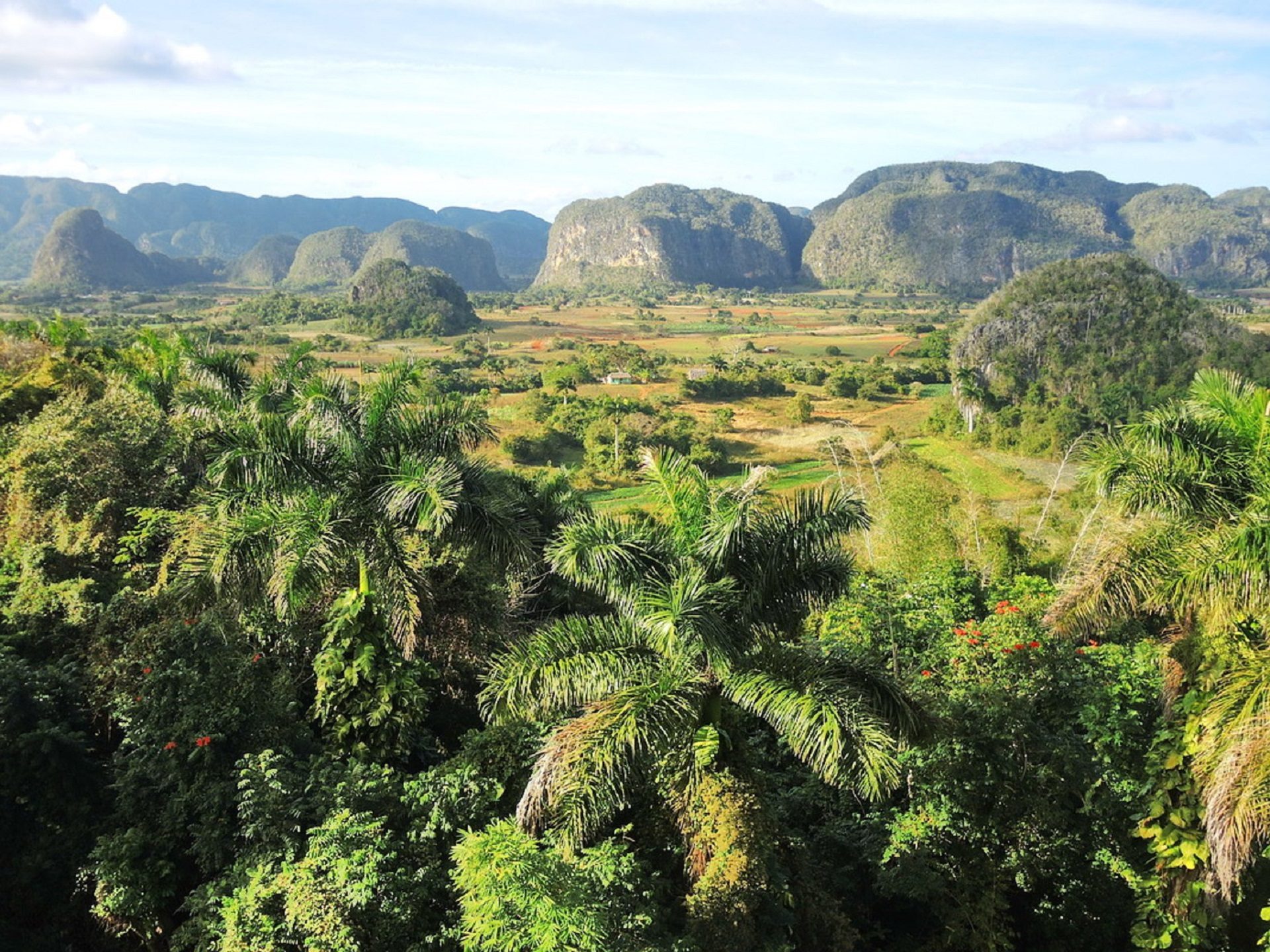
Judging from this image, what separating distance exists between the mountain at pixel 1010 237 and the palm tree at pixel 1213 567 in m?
159

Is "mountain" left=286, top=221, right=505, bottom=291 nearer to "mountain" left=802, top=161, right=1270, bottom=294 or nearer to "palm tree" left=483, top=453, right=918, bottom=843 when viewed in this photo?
"mountain" left=802, top=161, right=1270, bottom=294

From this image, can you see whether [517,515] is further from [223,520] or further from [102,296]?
[102,296]

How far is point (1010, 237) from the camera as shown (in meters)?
169

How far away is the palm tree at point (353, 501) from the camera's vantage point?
761cm

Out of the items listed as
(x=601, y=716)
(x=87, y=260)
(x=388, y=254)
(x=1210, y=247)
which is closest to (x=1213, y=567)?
(x=601, y=716)

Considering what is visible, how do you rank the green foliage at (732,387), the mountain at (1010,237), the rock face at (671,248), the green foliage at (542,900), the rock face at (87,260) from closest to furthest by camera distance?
the green foliage at (542,900) → the green foliage at (732,387) → the rock face at (87,260) → the mountain at (1010,237) → the rock face at (671,248)

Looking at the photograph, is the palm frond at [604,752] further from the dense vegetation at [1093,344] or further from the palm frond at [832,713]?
the dense vegetation at [1093,344]

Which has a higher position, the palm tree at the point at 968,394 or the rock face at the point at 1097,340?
the rock face at the point at 1097,340

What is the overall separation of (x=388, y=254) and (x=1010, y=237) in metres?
120

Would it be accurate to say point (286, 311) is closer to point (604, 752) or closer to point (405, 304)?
point (405, 304)

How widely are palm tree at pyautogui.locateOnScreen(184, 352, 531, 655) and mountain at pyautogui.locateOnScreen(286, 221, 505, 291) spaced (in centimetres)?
18309

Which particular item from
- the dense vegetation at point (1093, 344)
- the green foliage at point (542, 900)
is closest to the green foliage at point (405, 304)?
the dense vegetation at point (1093, 344)

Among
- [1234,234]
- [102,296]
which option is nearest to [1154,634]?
[102,296]

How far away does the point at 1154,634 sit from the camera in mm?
12258
